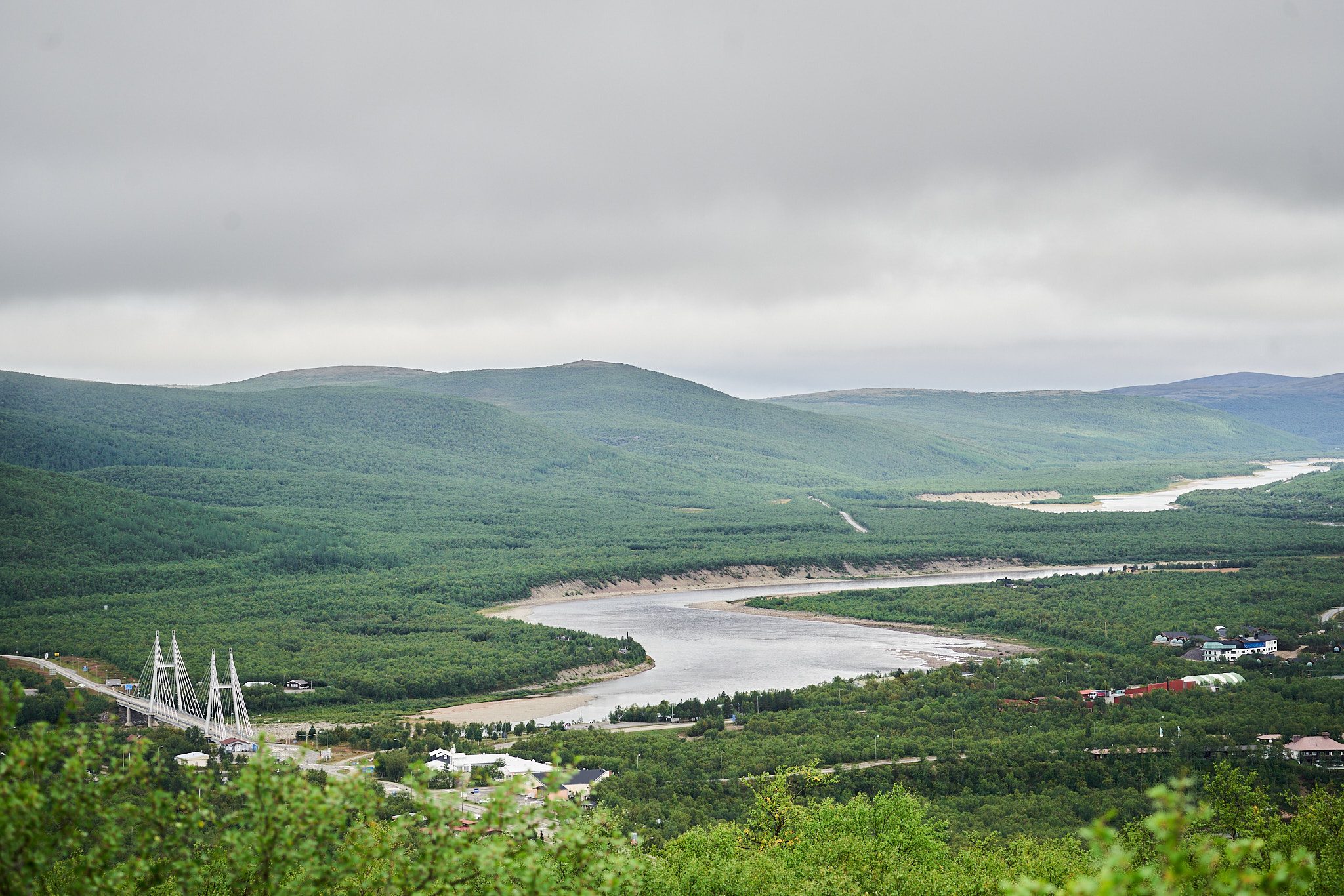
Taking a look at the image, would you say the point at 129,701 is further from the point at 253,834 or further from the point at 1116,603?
the point at 1116,603

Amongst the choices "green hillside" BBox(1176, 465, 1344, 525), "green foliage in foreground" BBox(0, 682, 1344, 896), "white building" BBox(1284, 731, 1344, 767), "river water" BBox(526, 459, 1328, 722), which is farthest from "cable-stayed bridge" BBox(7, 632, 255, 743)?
"green hillside" BBox(1176, 465, 1344, 525)

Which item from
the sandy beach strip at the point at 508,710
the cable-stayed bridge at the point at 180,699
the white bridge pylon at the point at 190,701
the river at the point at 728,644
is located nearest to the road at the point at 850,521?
the river at the point at 728,644

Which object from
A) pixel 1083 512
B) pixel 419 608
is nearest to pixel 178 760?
pixel 419 608

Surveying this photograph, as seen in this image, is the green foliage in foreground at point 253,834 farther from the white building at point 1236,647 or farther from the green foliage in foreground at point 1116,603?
the green foliage in foreground at point 1116,603

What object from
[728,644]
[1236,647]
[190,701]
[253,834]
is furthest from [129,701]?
[1236,647]

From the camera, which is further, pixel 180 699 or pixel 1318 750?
pixel 180 699

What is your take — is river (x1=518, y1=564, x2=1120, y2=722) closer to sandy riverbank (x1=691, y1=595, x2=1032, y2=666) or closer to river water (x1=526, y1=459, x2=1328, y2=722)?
river water (x1=526, y1=459, x2=1328, y2=722)

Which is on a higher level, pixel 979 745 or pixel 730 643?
pixel 979 745
